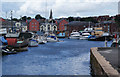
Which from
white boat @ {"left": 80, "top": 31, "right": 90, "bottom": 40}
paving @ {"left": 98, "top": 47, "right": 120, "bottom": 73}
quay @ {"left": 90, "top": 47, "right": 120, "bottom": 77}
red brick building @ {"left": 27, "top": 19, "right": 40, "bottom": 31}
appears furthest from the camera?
red brick building @ {"left": 27, "top": 19, "right": 40, "bottom": 31}

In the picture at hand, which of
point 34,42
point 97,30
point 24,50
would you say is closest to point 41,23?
point 97,30

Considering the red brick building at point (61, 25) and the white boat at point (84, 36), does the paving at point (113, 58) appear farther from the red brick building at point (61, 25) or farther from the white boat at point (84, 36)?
the red brick building at point (61, 25)

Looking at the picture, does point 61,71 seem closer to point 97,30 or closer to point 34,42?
point 34,42

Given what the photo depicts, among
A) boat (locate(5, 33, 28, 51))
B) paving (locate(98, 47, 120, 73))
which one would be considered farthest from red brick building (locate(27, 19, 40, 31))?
paving (locate(98, 47, 120, 73))

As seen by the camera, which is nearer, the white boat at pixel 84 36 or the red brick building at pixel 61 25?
the white boat at pixel 84 36

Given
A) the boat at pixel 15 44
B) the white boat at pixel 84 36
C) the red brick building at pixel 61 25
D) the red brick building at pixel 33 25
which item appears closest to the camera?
the boat at pixel 15 44

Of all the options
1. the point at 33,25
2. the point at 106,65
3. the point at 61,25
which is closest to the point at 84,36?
the point at 61,25

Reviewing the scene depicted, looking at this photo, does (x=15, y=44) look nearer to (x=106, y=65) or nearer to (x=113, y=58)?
(x=113, y=58)

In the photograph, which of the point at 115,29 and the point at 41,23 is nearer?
the point at 115,29

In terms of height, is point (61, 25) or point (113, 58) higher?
point (61, 25)

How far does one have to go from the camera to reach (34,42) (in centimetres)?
4544

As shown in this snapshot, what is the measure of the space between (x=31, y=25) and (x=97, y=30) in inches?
1995

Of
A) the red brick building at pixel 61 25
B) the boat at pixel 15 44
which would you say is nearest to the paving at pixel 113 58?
the boat at pixel 15 44

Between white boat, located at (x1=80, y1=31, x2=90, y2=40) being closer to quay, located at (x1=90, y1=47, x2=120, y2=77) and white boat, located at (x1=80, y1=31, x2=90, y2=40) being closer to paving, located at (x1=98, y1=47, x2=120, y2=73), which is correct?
paving, located at (x1=98, y1=47, x2=120, y2=73)
